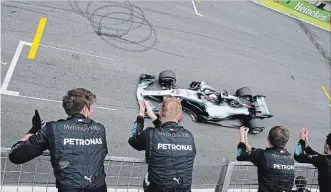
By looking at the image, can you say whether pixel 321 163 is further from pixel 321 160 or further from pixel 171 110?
pixel 171 110

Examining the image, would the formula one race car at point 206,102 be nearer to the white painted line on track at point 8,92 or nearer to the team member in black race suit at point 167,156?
the white painted line on track at point 8,92

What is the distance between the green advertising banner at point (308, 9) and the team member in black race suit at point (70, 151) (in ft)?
57.9

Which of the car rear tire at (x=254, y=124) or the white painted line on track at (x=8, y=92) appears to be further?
the car rear tire at (x=254, y=124)

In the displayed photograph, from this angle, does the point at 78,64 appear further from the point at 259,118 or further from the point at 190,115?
the point at 259,118

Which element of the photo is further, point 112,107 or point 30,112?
point 112,107

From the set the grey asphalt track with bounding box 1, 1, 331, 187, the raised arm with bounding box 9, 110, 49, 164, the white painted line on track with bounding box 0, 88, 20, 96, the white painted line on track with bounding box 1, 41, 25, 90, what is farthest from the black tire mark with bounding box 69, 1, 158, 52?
the raised arm with bounding box 9, 110, 49, 164

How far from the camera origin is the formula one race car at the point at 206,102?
10289 millimetres

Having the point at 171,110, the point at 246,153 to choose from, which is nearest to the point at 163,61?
the point at 246,153

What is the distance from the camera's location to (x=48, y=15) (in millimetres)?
12461

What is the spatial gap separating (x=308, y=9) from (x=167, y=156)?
18108 mm

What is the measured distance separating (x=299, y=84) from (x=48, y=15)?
9216 mm

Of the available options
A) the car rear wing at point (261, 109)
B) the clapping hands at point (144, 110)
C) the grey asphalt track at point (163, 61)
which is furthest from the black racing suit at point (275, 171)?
the car rear wing at point (261, 109)

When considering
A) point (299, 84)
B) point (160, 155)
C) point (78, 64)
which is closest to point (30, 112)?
point (78, 64)

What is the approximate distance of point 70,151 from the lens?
4.17 meters
